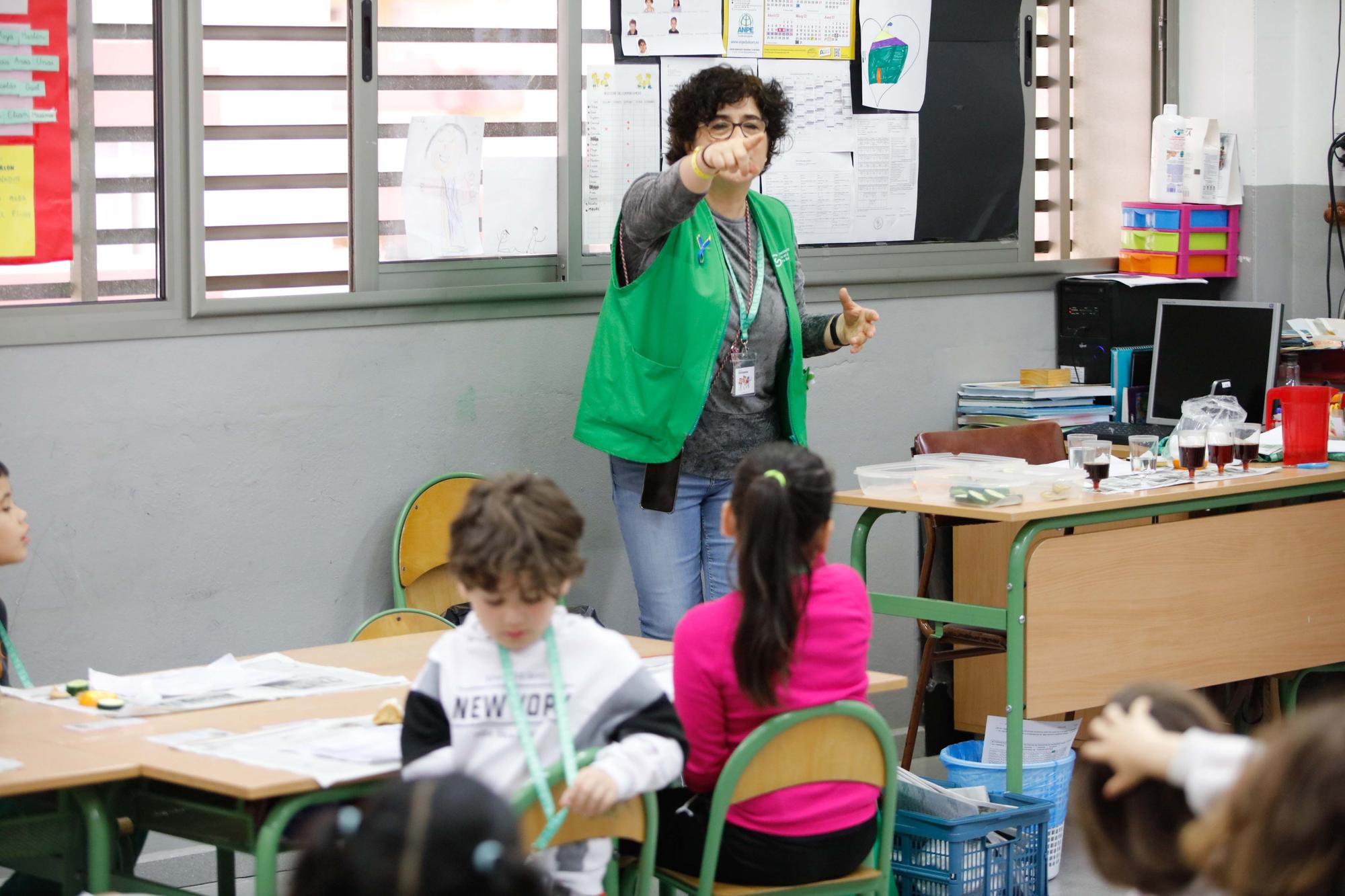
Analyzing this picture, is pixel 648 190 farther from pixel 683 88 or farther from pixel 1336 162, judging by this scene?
pixel 1336 162

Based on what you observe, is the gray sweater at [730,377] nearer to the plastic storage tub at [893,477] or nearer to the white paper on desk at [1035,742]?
the plastic storage tub at [893,477]

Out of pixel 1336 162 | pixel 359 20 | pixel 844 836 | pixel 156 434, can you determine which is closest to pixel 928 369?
pixel 1336 162

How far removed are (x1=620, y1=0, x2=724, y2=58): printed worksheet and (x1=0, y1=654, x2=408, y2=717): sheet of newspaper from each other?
2157mm

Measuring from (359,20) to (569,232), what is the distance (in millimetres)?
→ 745

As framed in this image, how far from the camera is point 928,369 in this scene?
193 inches

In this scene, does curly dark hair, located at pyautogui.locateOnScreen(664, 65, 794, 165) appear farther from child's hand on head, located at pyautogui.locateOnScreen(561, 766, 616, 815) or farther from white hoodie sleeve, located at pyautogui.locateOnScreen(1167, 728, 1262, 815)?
white hoodie sleeve, located at pyautogui.locateOnScreen(1167, 728, 1262, 815)

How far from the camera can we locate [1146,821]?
1553mm

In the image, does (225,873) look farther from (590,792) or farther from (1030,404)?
(1030,404)

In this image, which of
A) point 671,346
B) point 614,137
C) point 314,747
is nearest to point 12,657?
point 314,747

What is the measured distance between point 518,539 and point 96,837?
71 centimetres

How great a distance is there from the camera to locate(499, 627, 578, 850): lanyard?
2.09m

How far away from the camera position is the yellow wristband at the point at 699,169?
128 inches

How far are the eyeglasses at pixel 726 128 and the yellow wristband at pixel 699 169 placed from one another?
1.18ft

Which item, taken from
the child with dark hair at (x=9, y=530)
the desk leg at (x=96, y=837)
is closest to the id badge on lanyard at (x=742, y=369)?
the child with dark hair at (x=9, y=530)
